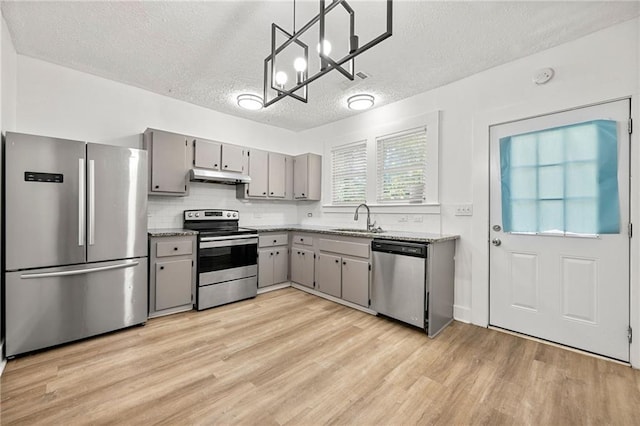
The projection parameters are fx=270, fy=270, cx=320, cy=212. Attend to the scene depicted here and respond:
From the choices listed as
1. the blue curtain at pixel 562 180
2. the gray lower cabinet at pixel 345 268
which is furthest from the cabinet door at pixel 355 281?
the blue curtain at pixel 562 180

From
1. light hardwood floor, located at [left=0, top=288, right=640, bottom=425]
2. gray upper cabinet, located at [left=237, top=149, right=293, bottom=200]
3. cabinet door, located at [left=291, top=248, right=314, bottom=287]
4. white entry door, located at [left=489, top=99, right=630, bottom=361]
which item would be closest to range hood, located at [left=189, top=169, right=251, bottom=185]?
gray upper cabinet, located at [left=237, top=149, right=293, bottom=200]

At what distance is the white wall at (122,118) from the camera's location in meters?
2.84

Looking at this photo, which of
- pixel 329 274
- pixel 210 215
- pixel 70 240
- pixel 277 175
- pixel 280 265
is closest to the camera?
pixel 70 240

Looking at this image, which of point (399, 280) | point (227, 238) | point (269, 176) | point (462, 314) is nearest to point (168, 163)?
point (227, 238)

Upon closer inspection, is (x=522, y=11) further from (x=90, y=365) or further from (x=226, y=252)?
(x=90, y=365)

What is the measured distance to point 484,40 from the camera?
2.43 m

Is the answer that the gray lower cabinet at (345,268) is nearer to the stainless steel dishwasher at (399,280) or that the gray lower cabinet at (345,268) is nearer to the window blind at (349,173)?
the stainless steel dishwasher at (399,280)

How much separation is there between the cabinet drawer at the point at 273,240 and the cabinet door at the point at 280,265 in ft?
0.31

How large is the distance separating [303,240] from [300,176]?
1260mm

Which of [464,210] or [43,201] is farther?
[464,210]

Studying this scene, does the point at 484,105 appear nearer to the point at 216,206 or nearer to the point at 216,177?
the point at 216,177

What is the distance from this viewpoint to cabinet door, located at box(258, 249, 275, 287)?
12.9 feet

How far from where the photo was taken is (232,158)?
4008 mm

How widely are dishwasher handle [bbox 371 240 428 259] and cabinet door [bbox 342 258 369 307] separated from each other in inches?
10.8
